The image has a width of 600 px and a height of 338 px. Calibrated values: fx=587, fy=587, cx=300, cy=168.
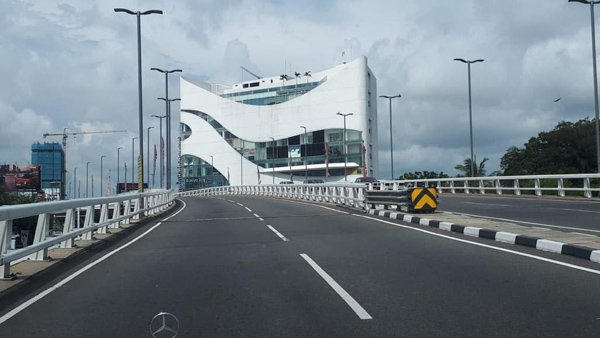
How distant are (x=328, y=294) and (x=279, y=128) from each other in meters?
105

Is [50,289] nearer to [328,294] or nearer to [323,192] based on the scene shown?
[328,294]

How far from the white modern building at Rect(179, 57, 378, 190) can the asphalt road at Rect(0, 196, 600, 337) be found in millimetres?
85470

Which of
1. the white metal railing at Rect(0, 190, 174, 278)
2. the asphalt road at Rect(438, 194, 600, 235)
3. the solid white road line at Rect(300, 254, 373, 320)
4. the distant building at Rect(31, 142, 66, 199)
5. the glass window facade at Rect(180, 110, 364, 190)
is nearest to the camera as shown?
the solid white road line at Rect(300, 254, 373, 320)

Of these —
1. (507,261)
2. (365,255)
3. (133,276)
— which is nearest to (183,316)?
(133,276)

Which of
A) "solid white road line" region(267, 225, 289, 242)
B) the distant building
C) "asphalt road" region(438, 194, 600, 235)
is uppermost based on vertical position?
the distant building

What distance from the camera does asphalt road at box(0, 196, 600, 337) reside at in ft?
21.2

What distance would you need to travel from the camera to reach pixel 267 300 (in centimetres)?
788

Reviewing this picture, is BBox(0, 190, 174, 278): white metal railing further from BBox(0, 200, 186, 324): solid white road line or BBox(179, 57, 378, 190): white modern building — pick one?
BBox(179, 57, 378, 190): white modern building

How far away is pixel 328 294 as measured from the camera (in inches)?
320

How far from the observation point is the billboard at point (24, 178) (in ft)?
242

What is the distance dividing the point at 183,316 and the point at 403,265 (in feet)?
15.3

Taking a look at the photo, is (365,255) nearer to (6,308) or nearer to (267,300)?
(267,300)

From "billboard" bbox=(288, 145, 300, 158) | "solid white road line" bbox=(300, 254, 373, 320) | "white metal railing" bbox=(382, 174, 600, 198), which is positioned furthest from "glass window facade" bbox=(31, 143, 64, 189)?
"solid white road line" bbox=(300, 254, 373, 320)

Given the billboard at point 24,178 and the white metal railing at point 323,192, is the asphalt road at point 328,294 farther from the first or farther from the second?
the billboard at point 24,178
